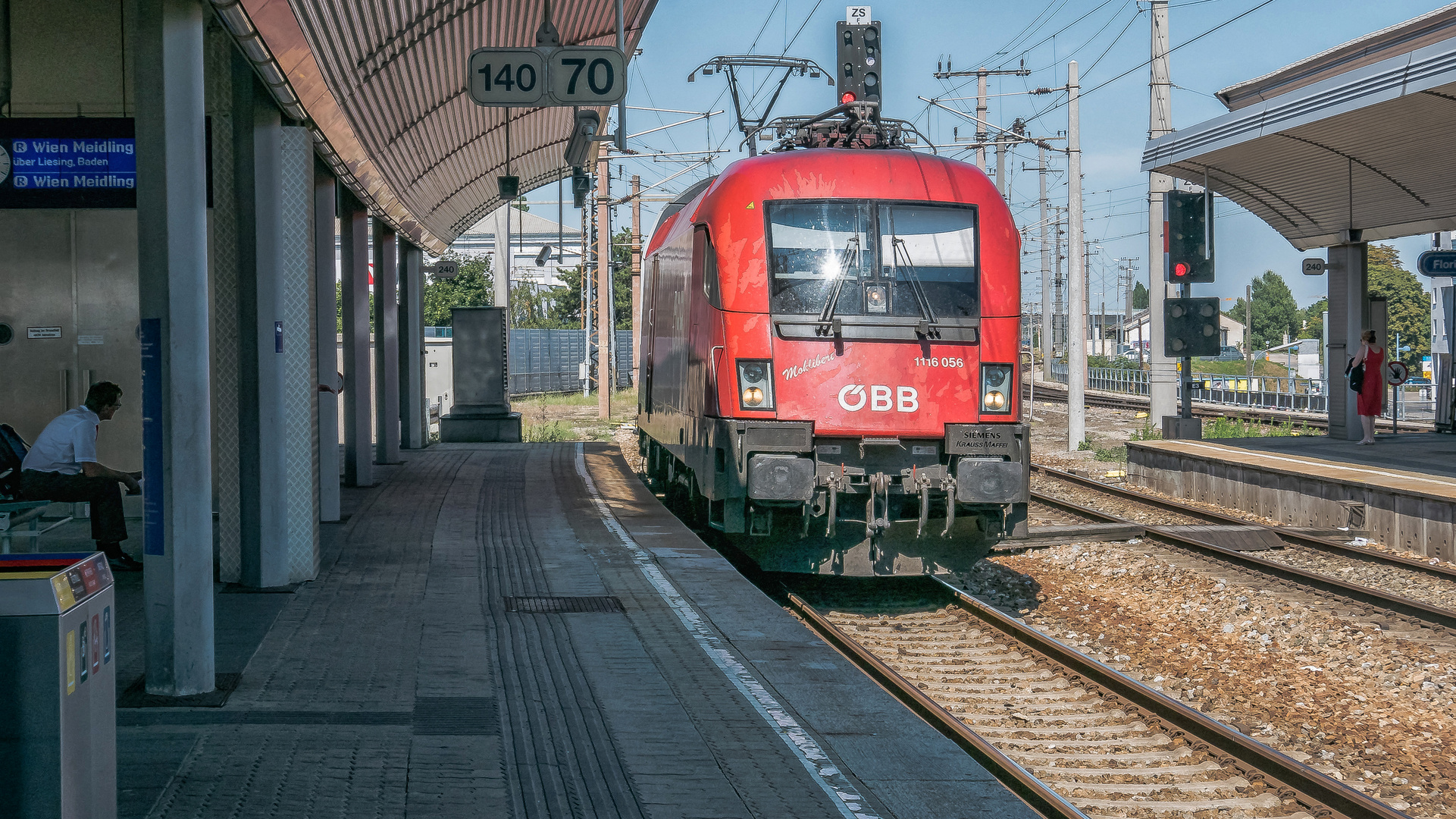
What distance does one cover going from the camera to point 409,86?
12031mm

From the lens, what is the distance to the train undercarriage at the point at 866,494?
9312 mm

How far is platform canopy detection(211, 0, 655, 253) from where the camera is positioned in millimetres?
8008

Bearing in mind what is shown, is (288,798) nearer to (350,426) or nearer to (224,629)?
(224,629)

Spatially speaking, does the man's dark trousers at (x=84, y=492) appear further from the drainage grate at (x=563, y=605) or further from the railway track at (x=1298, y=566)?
the railway track at (x=1298, y=566)

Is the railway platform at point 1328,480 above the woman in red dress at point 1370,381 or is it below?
below

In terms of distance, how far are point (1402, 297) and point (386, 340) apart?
3294 inches

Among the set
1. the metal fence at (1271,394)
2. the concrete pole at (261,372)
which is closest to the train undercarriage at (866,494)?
the concrete pole at (261,372)

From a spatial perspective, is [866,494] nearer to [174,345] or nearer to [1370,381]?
[174,345]

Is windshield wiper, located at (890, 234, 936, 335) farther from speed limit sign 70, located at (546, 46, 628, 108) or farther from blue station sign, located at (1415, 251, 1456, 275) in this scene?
blue station sign, located at (1415, 251, 1456, 275)

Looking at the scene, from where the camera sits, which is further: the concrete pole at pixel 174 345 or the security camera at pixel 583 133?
the security camera at pixel 583 133

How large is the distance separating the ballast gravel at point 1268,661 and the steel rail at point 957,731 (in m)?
1.67

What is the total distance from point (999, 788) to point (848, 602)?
5846 millimetres

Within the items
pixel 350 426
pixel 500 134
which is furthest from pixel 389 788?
pixel 500 134

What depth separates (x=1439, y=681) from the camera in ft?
26.2
